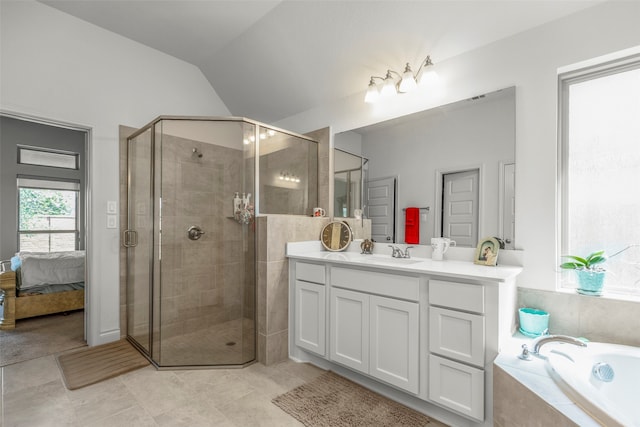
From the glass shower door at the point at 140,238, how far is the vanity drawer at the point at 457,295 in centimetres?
217

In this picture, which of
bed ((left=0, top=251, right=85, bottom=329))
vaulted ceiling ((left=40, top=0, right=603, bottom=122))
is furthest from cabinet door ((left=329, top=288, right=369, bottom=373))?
bed ((left=0, top=251, right=85, bottom=329))

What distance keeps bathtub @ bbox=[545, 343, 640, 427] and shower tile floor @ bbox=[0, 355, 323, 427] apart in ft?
4.18

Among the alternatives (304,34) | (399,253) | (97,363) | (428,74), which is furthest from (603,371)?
(97,363)

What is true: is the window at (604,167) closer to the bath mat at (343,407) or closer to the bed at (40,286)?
the bath mat at (343,407)

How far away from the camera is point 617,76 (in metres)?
1.71

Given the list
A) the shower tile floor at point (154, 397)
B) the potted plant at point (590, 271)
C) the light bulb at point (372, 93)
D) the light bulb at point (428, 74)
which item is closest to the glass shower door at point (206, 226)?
the shower tile floor at point (154, 397)

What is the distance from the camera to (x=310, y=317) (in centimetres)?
230

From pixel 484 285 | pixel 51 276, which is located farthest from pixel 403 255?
pixel 51 276

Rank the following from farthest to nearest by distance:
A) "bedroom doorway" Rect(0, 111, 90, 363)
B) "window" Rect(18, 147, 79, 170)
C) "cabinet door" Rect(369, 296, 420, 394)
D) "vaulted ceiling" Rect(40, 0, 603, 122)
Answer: "window" Rect(18, 147, 79, 170), "bedroom doorway" Rect(0, 111, 90, 363), "vaulted ceiling" Rect(40, 0, 603, 122), "cabinet door" Rect(369, 296, 420, 394)

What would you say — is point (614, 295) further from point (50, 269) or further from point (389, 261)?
point (50, 269)

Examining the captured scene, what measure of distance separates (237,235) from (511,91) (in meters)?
2.14

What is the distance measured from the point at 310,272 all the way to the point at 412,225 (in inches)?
33.8

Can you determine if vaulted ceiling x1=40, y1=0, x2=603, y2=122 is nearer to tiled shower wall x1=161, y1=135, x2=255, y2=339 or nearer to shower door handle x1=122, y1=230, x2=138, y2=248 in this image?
tiled shower wall x1=161, y1=135, x2=255, y2=339

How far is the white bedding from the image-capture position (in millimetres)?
3354
